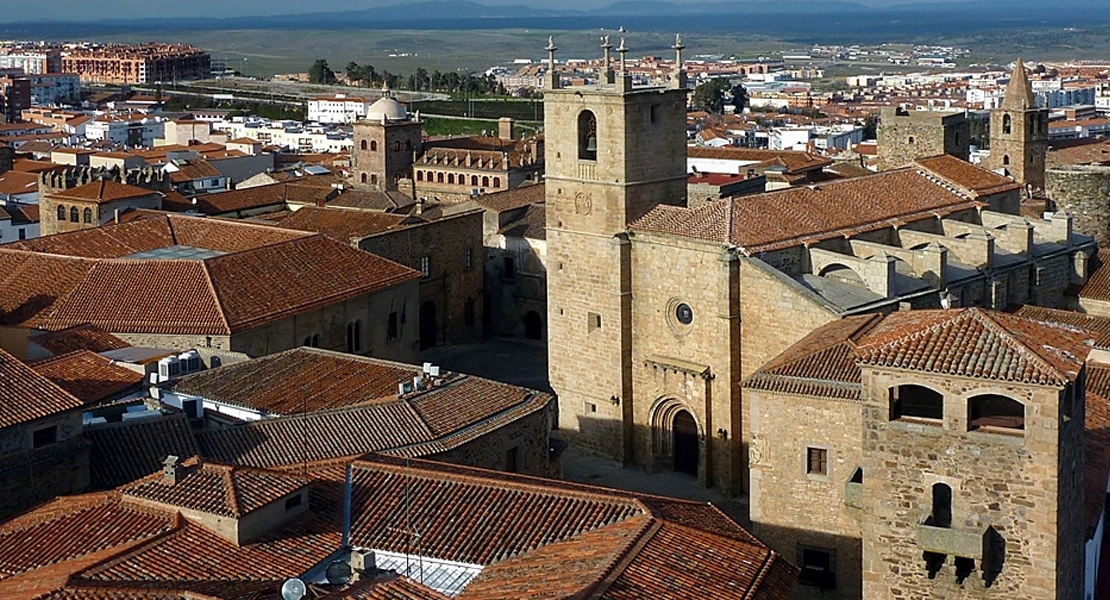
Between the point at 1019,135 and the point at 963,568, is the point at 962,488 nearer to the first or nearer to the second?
the point at 963,568

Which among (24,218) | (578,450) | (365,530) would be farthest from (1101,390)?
(24,218)

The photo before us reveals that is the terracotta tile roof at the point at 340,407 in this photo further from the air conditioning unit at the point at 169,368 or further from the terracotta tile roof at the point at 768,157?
the terracotta tile roof at the point at 768,157

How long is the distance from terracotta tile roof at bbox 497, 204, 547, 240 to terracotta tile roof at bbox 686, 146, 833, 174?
11.8m

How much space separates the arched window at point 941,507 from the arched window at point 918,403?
0.75 m

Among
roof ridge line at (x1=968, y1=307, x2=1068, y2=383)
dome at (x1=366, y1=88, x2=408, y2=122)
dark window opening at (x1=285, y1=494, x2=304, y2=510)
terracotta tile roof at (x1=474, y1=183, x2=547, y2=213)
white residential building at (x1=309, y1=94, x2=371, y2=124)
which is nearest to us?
roof ridge line at (x1=968, y1=307, x2=1068, y2=383)

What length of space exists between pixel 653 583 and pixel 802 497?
815 cm

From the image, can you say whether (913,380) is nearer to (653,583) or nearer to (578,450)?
(653,583)

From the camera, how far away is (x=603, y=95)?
100ft

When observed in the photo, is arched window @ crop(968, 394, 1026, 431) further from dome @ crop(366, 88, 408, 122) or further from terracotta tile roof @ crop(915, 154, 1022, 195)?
dome @ crop(366, 88, 408, 122)

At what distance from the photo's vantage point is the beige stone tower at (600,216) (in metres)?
30.6

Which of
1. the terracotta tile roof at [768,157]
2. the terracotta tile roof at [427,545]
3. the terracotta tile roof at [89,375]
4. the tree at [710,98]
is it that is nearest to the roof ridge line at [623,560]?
the terracotta tile roof at [427,545]

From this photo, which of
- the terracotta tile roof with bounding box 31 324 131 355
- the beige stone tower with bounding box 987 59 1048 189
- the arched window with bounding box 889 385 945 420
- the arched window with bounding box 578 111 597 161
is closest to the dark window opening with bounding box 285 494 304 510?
the arched window with bounding box 889 385 945 420

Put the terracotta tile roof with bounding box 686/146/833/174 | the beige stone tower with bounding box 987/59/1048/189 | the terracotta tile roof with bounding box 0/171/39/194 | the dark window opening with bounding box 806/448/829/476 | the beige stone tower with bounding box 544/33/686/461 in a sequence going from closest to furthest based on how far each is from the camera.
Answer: the dark window opening with bounding box 806/448/829/476
the beige stone tower with bounding box 544/33/686/461
the beige stone tower with bounding box 987/59/1048/189
the terracotta tile roof with bounding box 686/146/833/174
the terracotta tile roof with bounding box 0/171/39/194

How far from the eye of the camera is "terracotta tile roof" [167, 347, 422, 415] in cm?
2388
